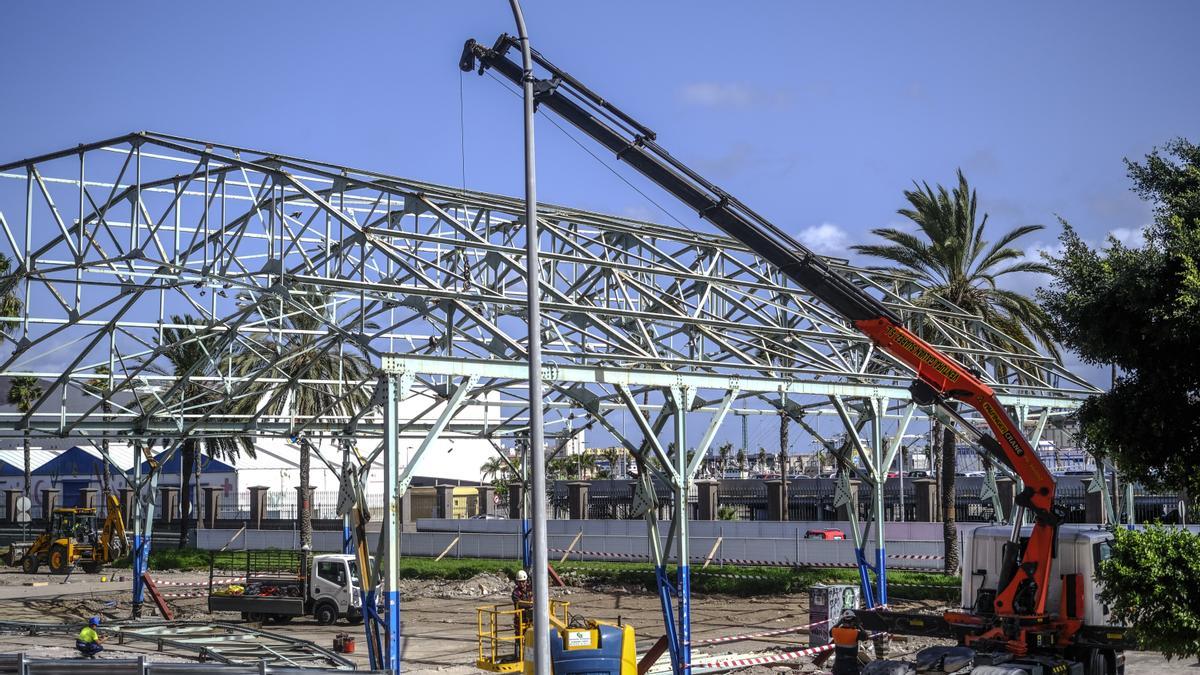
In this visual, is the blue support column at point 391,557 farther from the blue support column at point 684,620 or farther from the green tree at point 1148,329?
the green tree at point 1148,329

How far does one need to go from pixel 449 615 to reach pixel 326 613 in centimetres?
356

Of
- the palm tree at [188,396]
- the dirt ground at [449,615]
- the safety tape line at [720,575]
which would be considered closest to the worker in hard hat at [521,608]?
the dirt ground at [449,615]

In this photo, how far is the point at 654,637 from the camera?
28125 millimetres

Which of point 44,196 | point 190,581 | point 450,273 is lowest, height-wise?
point 190,581

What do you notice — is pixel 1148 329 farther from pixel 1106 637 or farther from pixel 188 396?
pixel 188 396

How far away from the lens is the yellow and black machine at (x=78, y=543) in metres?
47.1

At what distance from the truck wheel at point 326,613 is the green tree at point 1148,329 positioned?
21.7m

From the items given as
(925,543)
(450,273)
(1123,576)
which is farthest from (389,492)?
(925,543)

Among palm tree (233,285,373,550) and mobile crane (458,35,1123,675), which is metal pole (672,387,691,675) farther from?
palm tree (233,285,373,550)

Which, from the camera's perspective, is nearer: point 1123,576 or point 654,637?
point 1123,576

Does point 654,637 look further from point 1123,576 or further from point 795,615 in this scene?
point 1123,576

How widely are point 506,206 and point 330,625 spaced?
13675 millimetres

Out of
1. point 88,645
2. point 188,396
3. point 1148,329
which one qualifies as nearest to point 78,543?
point 188,396

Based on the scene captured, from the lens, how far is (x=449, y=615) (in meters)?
34.0
